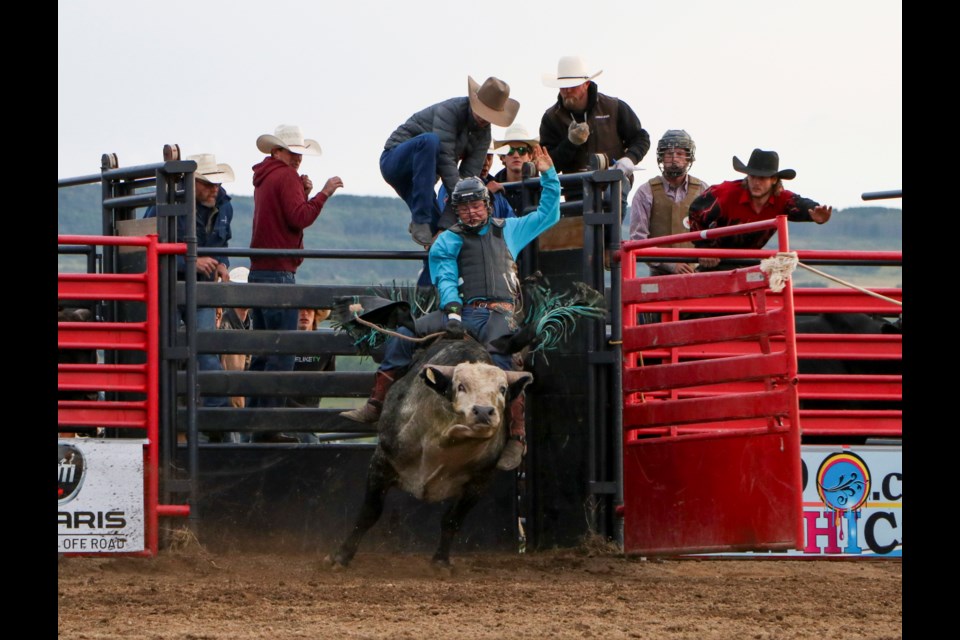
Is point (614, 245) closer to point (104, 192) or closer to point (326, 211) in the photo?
point (104, 192)

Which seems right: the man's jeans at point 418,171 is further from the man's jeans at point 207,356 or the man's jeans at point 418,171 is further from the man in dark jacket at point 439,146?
the man's jeans at point 207,356

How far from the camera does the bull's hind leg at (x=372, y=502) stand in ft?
26.3

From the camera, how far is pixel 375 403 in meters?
8.36

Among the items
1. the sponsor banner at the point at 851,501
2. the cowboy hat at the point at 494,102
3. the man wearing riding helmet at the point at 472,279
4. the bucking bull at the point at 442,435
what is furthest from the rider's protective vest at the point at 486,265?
the sponsor banner at the point at 851,501

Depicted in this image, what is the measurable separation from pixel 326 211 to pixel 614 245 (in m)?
69.9

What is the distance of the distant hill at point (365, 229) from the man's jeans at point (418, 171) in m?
52.2

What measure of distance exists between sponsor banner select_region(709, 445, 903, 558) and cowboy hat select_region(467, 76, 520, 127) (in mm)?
2758

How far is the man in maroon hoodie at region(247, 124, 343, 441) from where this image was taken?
31.3 feet

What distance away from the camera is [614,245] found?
8.59 m

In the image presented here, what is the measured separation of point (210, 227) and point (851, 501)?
15.3ft

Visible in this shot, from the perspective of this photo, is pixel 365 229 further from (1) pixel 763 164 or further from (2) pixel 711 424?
(2) pixel 711 424

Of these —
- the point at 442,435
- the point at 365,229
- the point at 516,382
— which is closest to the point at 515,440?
the point at 516,382
